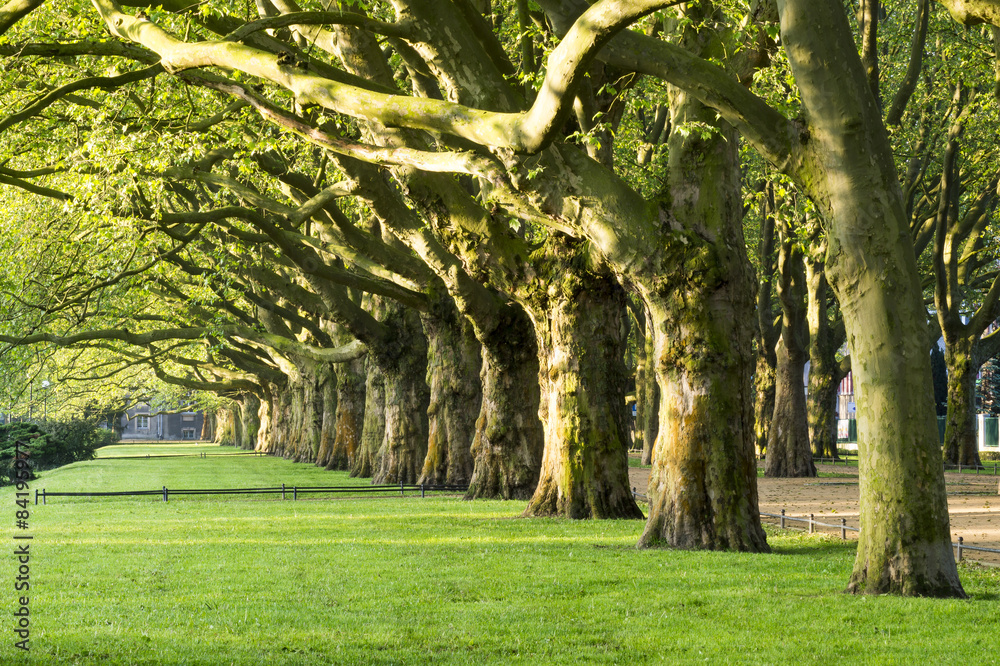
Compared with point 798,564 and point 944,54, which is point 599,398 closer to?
point 798,564

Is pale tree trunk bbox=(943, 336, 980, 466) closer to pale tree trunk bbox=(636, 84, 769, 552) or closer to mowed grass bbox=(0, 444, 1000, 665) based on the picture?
mowed grass bbox=(0, 444, 1000, 665)

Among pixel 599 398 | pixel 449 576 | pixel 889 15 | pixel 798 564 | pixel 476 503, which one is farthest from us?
pixel 889 15

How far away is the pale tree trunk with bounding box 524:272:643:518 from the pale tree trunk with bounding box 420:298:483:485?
676 cm

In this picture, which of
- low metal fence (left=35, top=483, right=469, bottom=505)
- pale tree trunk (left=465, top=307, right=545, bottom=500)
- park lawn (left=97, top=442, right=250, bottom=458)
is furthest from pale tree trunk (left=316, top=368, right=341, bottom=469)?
park lawn (left=97, top=442, right=250, bottom=458)

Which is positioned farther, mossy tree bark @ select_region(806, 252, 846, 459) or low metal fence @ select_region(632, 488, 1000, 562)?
mossy tree bark @ select_region(806, 252, 846, 459)

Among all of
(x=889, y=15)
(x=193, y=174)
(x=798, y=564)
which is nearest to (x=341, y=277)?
(x=193, y=174)

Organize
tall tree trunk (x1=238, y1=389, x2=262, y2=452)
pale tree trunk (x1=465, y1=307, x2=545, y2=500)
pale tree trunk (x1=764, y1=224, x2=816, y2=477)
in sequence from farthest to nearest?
tall tree trunk (x1=238, y1=389, x2=262, y2=452)
pale tree trunk (x1=764, y1=224, x2=816, y2=477)
pale tree trunk (x1=465, y1=307, x2=545, y2=500)

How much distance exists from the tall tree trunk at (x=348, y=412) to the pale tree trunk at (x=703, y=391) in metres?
23.8

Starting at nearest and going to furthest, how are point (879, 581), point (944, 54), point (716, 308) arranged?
1. point (879, 581)
2. point (716, 308)
3. point (944, 54)

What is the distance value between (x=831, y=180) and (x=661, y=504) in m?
4.96

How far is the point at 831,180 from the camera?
900 centimetres

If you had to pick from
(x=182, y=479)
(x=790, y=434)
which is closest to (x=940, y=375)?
(x=790, y=434)

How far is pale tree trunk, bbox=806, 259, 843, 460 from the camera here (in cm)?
3039

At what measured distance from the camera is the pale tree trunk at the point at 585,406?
52.1 feet
